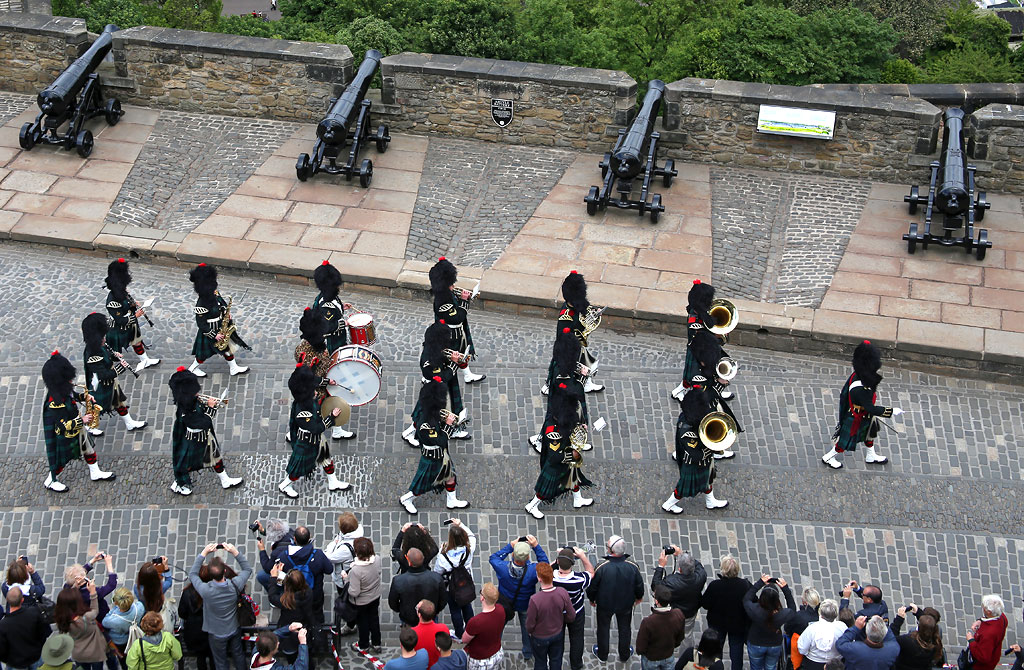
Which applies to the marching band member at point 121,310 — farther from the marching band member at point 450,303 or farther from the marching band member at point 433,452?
the marching band member at point 433,452

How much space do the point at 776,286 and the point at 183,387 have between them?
7.53 meters

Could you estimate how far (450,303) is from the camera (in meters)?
12.7

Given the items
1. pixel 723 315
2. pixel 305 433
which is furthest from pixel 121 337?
pixel 723 315

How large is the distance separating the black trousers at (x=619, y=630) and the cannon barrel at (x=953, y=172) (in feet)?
24.9

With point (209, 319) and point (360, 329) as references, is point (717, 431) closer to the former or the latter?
point (360, 329)

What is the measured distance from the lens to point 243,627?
9758 mm

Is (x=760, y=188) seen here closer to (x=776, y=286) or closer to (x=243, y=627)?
(x=776, y=286)

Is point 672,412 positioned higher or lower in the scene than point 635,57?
lower

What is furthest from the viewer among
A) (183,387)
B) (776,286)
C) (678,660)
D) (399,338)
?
(776,286)

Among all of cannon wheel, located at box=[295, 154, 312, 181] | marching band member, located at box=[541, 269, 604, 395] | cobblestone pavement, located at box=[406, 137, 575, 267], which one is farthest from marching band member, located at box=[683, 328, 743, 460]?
cannon wheel, located at box=[295, 154, 312, 181]

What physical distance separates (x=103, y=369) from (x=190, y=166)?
19.1 feet

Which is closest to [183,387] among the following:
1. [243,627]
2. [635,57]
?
[243,627]

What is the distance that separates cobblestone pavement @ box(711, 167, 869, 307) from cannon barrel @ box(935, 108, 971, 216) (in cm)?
130

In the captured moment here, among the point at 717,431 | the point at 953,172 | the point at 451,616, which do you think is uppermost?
the point at 953,172
